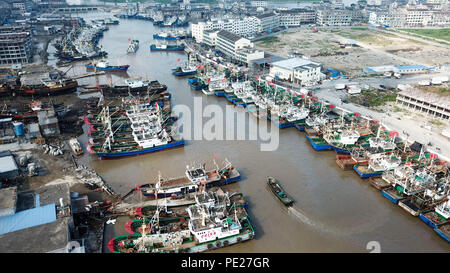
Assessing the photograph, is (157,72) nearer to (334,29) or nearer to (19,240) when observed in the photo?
(19,240)

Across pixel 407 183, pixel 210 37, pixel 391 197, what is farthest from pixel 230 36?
pixel 391 197

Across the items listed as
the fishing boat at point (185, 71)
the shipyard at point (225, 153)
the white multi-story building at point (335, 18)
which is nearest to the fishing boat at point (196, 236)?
the shipyard at point (225, 153)

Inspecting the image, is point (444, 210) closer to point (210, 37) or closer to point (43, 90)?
point (43, 90)

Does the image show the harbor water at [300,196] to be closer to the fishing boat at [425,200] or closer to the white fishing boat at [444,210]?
the fishing boat at [425,200]

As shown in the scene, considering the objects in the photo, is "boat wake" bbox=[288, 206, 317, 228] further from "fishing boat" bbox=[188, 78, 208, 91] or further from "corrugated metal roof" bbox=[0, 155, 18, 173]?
"fishing boat" bbox=[188, 78, 208, 91]

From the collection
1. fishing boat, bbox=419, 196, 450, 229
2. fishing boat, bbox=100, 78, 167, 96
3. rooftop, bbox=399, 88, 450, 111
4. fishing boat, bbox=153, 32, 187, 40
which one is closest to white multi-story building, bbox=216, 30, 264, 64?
fishing boat, bbox=153, 32, 187, 40
